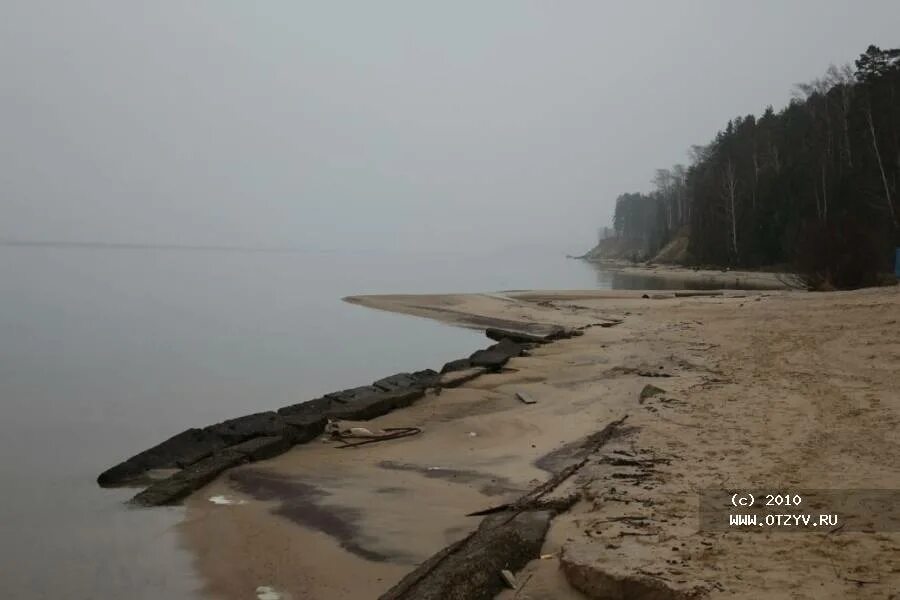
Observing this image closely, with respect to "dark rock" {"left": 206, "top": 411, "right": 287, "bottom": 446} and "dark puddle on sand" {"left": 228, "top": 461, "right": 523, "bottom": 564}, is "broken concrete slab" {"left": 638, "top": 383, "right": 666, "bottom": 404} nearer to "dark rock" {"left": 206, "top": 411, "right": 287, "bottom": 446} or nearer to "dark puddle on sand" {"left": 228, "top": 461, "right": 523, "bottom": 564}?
"dark puddle on sand" {"left": 228, "top": 461, "right": 523, "bottom": 564}

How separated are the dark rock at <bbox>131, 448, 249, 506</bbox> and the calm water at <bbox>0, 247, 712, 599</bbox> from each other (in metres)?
0.23

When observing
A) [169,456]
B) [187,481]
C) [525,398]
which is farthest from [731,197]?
[187,481]

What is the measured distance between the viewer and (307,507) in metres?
6.03

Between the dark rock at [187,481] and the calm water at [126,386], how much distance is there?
230mm

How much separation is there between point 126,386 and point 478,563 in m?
12.5

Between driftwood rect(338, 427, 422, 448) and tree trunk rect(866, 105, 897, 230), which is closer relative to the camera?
driftwood rect(338, 427, 422, 448)

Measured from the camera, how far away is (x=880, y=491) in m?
4.79

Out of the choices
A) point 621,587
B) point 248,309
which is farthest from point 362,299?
point 621,587

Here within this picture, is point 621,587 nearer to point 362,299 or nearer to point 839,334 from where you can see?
point 839,334

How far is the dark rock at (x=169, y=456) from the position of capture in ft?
24.6

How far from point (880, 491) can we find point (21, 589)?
6.48m

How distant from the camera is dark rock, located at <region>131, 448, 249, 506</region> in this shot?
6.54m

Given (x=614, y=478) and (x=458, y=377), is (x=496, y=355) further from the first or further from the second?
(x=614, y=478)

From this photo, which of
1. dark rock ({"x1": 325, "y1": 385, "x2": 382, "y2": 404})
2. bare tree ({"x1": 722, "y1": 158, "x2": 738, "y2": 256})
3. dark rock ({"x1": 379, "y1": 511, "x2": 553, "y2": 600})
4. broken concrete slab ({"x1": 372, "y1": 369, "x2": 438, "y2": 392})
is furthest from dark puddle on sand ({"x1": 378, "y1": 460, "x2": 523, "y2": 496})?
bare tree ({"x1": 722, "y1": 158, "x2": 738, "y2": 256})
